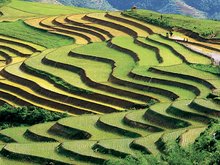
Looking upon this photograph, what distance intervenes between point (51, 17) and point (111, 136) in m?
32.6

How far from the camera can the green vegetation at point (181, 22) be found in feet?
146

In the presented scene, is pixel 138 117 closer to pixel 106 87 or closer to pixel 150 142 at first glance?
pixel 150 142

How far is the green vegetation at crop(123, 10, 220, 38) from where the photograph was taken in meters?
44.6

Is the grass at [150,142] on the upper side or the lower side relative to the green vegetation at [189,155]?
lower

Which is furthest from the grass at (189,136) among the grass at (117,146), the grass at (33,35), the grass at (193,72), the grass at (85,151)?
the grass at (33,35)

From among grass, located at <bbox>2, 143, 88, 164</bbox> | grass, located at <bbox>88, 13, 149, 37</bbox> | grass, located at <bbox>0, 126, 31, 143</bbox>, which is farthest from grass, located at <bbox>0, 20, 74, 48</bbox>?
grass, located at <bbox>2, 143, 88, 164</bbox>

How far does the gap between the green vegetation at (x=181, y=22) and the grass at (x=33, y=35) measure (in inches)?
239

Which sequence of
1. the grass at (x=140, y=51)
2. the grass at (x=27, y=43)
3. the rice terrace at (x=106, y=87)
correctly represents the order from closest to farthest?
1. the rice terrace at (x=106, y=87)
2. the grass at (x=140, y=51)
3. the grass at (x=27, y=43)

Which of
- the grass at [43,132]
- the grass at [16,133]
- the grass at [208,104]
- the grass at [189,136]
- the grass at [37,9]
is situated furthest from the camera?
the grass at [37,9]

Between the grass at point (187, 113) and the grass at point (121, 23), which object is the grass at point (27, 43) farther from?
the grass at point (187, 113)

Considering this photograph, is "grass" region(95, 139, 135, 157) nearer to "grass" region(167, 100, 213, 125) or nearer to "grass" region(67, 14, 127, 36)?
"grass" region(167, 100, 213, 125)

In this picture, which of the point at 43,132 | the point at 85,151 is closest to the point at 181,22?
the point at 43,132

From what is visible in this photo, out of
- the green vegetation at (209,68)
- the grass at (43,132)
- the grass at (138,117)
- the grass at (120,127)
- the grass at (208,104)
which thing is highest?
the green vegetation at (209,68)

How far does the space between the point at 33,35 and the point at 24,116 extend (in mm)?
19183
